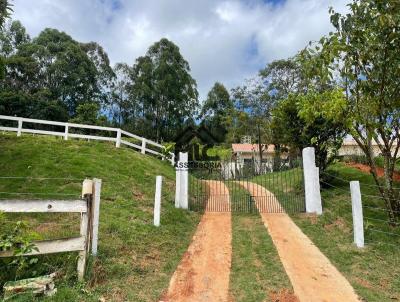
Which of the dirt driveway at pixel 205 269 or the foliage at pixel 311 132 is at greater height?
the foliage at pixel 311 132

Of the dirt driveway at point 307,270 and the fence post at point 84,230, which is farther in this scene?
the dirt driveway at point 307,270

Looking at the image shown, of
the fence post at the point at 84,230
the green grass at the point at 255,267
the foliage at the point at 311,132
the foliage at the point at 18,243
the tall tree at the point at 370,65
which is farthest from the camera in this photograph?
the foliage at the point at 311,132

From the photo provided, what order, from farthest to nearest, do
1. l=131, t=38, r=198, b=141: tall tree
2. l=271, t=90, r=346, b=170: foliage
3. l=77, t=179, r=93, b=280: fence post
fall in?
l=131, t=38, r=198, b=141: tall tree, l=271, t=90, r=346, b=170: foliage, l=77, t=179, r=93, b=280: fence post

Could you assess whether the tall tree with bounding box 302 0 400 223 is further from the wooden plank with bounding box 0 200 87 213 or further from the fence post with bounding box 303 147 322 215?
the wooden plank with bounding box 0 200 87 213

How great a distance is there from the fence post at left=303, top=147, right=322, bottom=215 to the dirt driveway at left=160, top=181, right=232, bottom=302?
2.95 metres

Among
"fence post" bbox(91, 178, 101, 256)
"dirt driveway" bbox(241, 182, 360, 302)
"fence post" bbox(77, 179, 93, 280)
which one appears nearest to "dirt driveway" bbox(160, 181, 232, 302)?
"dirt driveway" bbox(241, 182, 360, 302)

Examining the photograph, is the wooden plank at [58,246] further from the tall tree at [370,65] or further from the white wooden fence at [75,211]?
the tall tree at [370,65]

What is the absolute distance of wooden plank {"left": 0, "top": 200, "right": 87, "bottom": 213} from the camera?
4941mm

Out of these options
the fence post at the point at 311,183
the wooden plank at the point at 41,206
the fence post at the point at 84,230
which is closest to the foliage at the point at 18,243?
the wooden plank at the point at 41,206

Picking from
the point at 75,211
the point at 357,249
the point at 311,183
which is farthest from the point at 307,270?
the point at 311,183

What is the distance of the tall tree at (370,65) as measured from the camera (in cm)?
745

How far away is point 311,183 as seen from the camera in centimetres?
1126

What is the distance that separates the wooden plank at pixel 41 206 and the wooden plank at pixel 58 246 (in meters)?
0.46

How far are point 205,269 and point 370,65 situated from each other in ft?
20.2
